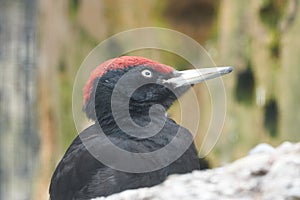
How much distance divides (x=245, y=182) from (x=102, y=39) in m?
3.47

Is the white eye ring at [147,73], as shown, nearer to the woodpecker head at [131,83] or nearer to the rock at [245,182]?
the woodpecker head at [131,83]

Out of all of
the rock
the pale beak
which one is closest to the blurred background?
the pale beak

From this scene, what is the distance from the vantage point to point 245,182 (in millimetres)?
2238

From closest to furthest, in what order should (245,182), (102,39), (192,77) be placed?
(245,182) < (192,77) < (102,39)

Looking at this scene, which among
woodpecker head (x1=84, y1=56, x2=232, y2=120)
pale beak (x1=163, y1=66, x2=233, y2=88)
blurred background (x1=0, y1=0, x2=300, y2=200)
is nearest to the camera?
pale beak (x1=163, y1=66, x2=233, y2=88)

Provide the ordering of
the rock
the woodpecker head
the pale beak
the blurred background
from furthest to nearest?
the blurred background → the woodpecker head → the pale beak → the rock

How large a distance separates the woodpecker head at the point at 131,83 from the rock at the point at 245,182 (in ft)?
2.31

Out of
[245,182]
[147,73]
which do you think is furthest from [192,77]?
[245,182]

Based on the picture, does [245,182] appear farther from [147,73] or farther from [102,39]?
[102,39]

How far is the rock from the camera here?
7.11 feet

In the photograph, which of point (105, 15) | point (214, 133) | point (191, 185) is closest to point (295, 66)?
point (214, 133)

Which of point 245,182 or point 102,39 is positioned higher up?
point 102,39

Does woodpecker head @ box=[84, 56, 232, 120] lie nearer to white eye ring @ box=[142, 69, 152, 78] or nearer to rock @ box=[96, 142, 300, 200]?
white eye ring @ box=[142, 69, 152, 78]

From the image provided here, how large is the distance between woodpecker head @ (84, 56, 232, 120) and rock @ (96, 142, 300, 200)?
2.31ft
